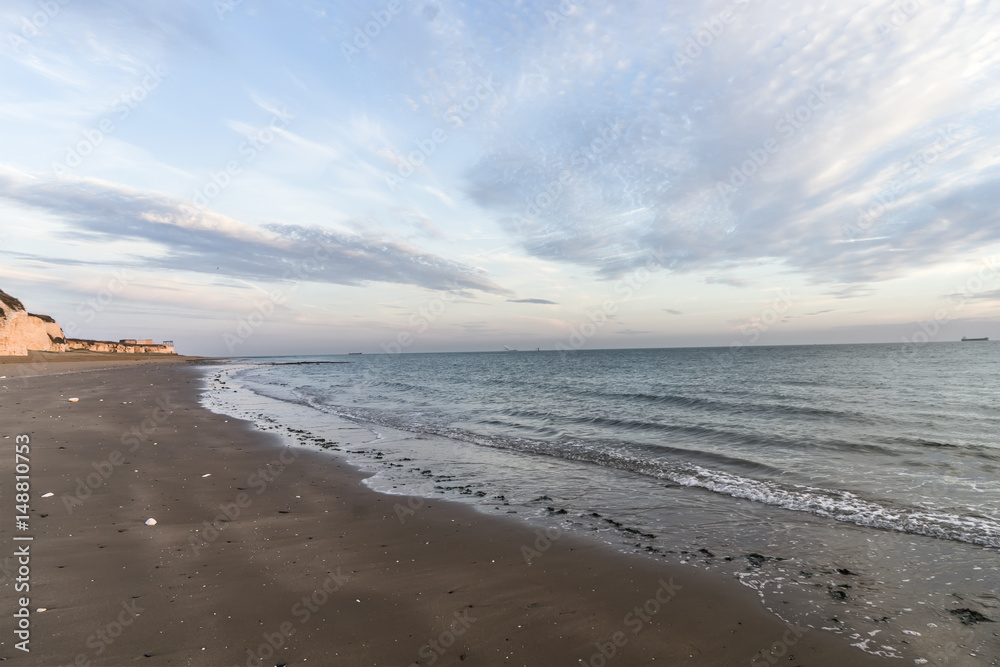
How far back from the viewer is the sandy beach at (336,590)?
176 inches

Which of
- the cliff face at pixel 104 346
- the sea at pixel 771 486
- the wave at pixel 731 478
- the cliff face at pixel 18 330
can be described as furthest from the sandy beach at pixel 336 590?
the cliff face at pixel 104 346

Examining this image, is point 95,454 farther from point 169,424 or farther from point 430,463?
point 430,463

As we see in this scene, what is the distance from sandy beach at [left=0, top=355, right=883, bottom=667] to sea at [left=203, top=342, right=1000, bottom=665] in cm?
74

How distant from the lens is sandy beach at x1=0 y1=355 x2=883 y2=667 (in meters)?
4.47

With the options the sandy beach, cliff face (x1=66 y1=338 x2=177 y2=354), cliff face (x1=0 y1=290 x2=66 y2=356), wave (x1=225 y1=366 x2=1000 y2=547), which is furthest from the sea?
cliff face (x1=66 y1=338 x2=177 y2=354)

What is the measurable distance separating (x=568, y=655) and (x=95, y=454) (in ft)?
45.0

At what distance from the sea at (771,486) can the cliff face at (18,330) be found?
62727 millimetres

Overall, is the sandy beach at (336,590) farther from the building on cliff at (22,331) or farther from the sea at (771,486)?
the building on cliff at (22,331)

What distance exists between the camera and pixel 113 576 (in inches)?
220

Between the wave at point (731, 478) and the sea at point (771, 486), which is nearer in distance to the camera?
the sea at point (771, 486)

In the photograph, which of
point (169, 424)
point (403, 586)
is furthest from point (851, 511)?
point (169, 424)

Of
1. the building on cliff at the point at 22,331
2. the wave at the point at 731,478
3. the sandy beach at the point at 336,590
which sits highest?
the building on cliff at the point at 22,331

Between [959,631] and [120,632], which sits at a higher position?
[120,632]

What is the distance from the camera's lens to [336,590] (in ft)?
18.3
